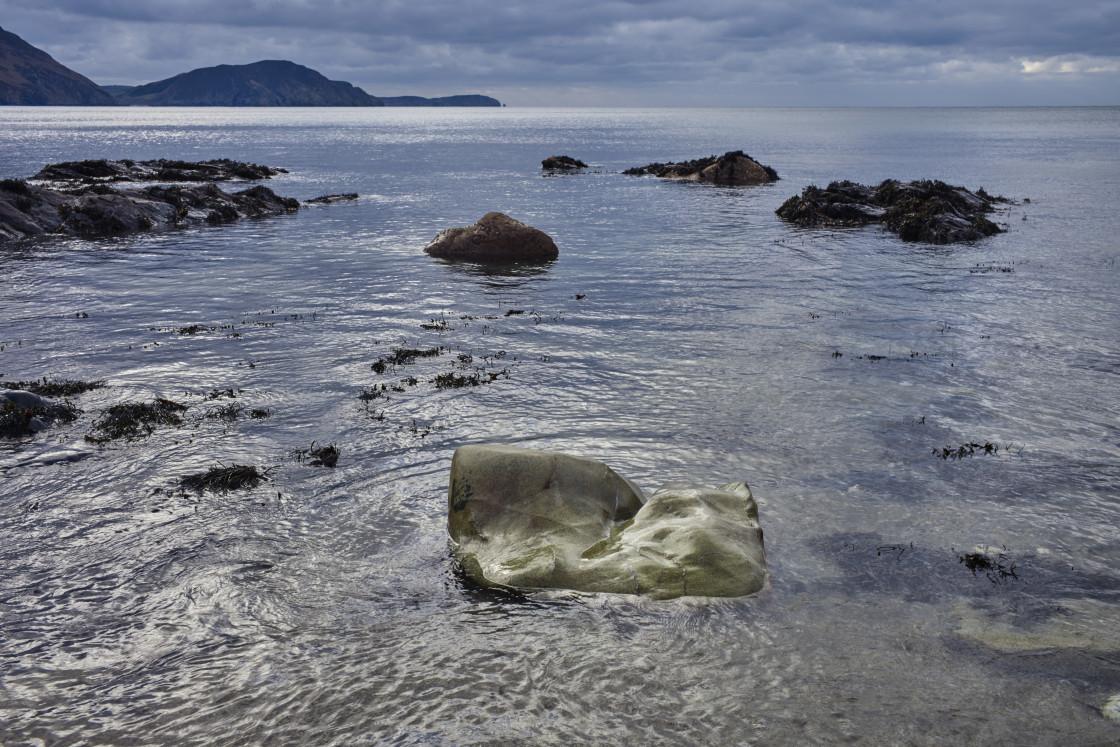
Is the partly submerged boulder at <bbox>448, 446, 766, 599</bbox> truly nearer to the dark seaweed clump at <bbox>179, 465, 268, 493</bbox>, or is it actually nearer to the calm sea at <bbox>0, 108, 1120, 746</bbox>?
the calm sea at <bbox>0, 108, 1120, 746</bbox>

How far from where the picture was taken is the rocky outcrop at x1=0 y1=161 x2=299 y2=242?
102 ft

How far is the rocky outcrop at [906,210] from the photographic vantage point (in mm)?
29844

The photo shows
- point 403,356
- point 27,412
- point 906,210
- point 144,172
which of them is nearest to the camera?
point 27,412

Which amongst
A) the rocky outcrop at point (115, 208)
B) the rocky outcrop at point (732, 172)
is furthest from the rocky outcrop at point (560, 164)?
the rocky outcrop at point (115, 208)

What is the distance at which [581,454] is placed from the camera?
31.9 feet

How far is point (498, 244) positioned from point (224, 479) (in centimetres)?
1825

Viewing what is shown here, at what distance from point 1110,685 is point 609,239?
1044 inches

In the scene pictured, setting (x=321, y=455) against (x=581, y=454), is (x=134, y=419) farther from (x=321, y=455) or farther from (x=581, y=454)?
(x=581, y=454)

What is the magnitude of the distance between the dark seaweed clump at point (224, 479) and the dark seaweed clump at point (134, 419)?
2.08m

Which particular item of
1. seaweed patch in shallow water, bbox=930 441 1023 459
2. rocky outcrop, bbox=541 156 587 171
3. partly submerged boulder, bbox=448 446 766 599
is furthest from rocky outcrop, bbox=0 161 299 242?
rocky outcrop, bbox=541 156 587 171

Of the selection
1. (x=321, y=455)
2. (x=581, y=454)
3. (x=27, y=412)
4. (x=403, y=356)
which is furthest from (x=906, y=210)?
(x=27, y=412)

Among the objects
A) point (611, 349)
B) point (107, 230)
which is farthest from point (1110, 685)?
point (107, 230)

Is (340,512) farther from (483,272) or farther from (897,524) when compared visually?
(483,272)

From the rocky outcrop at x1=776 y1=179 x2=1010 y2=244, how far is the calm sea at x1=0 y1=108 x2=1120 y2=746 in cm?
881
